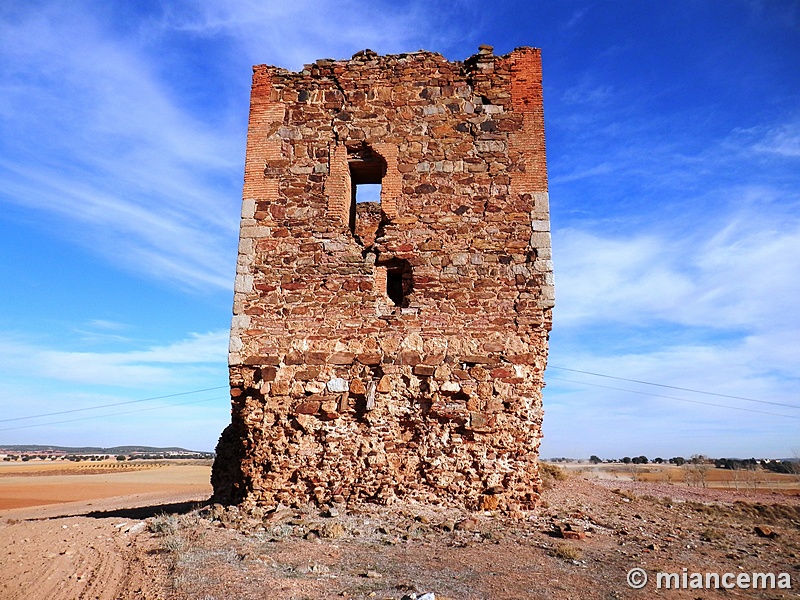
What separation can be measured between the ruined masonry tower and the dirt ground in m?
0.65

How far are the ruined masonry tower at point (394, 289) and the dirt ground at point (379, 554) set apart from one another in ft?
2.12

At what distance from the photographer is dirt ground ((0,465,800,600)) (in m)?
4.22

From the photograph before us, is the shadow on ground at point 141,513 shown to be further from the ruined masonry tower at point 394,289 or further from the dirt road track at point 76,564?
the dirt road track at point 76,564

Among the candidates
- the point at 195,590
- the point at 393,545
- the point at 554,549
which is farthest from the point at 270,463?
the point at 554,549

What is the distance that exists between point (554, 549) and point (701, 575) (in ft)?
4.68

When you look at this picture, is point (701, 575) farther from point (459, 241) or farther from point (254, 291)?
point (254, 291)

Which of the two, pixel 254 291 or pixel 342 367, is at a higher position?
pixel 254 291

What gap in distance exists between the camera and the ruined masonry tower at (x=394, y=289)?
6.89m

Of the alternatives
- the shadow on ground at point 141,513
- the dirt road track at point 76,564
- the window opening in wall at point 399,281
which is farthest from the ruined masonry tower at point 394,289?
the dirt road track at point 76,564

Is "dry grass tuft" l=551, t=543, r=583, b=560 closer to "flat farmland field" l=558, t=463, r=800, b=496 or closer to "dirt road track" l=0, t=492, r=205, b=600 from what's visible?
"dirt road track" l=0, t=492, r=205, b=600

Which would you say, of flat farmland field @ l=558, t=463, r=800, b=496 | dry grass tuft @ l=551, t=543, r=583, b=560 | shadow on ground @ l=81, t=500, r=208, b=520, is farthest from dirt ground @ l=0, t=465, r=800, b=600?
flat farmland field @ l=558, t=463, r=800, b=496

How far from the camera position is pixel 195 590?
3.99 metres

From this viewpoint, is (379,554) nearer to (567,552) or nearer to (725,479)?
(567,552)

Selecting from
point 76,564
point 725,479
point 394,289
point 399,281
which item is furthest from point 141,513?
point 725,479
